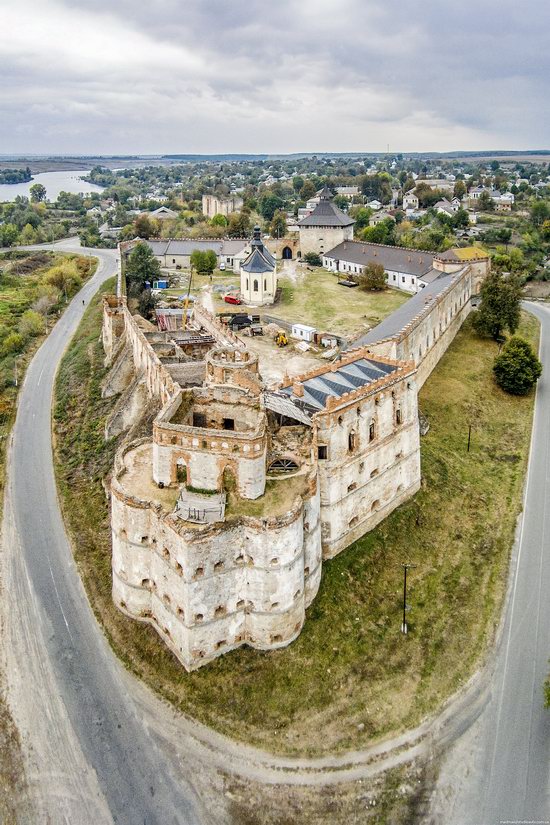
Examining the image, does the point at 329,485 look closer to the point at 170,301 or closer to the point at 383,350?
the point at 383,350

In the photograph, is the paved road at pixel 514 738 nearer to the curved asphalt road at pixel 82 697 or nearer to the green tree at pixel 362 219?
the curved asphalt road at pixel 82 697

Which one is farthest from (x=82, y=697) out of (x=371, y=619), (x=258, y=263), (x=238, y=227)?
(x=238, y=227)

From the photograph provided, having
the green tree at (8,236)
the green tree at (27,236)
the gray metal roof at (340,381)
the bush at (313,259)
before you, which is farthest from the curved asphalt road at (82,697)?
the green tree at (27,236)

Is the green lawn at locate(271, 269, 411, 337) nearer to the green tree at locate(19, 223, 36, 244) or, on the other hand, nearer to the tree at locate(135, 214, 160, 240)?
the tree at locate(135, 214, 160, 240)

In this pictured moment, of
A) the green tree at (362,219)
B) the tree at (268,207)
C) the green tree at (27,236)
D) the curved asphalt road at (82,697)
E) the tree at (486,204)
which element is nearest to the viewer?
the curved asphalt road at (82,697)

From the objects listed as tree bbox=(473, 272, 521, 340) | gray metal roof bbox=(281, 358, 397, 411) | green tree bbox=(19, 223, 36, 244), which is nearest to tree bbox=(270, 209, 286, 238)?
green tree bbox=(19, 223, 36, 244)
